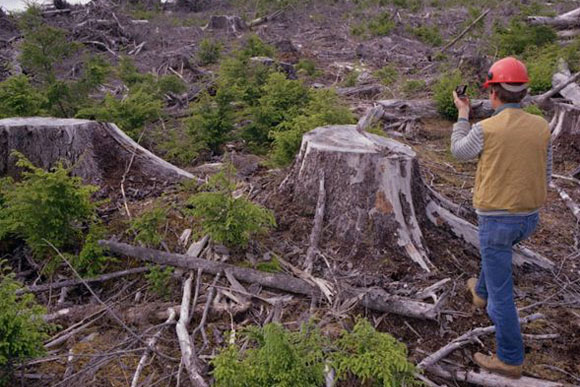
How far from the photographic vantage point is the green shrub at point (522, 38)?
12.8 m

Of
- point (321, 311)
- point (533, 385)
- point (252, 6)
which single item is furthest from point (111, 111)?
point (252, 6)

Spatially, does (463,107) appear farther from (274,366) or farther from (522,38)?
(522,38)

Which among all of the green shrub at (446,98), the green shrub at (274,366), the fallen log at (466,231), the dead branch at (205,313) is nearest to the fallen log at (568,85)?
the green shrub at (446,98)

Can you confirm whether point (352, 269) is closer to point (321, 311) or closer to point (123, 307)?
point (321, 311)

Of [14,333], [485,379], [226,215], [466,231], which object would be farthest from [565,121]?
[14,333]


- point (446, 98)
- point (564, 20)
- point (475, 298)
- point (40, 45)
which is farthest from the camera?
point (564, 20)

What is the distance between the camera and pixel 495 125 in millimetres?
3080

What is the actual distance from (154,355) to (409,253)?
2536mm

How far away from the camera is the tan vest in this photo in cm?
305

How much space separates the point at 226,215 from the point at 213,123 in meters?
4.30

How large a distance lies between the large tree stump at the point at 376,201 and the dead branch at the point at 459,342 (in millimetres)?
848

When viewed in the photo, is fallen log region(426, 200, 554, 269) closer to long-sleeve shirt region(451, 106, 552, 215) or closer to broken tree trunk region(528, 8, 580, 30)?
long-sleeve shirt region(451, 106, 552, 215)

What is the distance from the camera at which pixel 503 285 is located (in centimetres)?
318

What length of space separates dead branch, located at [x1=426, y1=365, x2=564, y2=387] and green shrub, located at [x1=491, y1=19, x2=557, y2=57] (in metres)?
11.9
